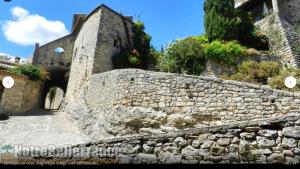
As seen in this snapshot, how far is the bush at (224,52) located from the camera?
15414 mm

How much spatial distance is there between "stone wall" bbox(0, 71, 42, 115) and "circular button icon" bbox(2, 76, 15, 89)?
0.35 m

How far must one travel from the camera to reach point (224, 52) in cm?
1555

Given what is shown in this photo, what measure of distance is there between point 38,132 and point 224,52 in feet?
31.5

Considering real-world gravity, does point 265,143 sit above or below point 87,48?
below

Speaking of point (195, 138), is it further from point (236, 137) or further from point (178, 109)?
point (178, 109)

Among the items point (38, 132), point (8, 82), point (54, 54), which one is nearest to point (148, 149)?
point (38, 132)

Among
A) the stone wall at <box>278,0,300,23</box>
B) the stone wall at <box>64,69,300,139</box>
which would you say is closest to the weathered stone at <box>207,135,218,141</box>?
the stone wall at <box>64,69,300,139</box>

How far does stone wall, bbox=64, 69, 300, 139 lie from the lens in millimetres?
9938

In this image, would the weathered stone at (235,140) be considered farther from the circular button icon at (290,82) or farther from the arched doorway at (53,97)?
the arched doorway at (53,97)

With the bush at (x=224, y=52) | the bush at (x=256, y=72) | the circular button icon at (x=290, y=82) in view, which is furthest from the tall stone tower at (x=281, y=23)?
the circular button icon at (x=290, y=82)

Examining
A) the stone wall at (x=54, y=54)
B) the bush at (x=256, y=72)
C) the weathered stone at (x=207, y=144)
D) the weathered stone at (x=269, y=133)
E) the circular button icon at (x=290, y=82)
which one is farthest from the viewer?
the stone wall at (x=54, y=54)

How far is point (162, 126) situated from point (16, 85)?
32.6 feet

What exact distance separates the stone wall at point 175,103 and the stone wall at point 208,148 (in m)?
6.32

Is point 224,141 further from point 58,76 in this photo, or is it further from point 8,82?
point 58,76
